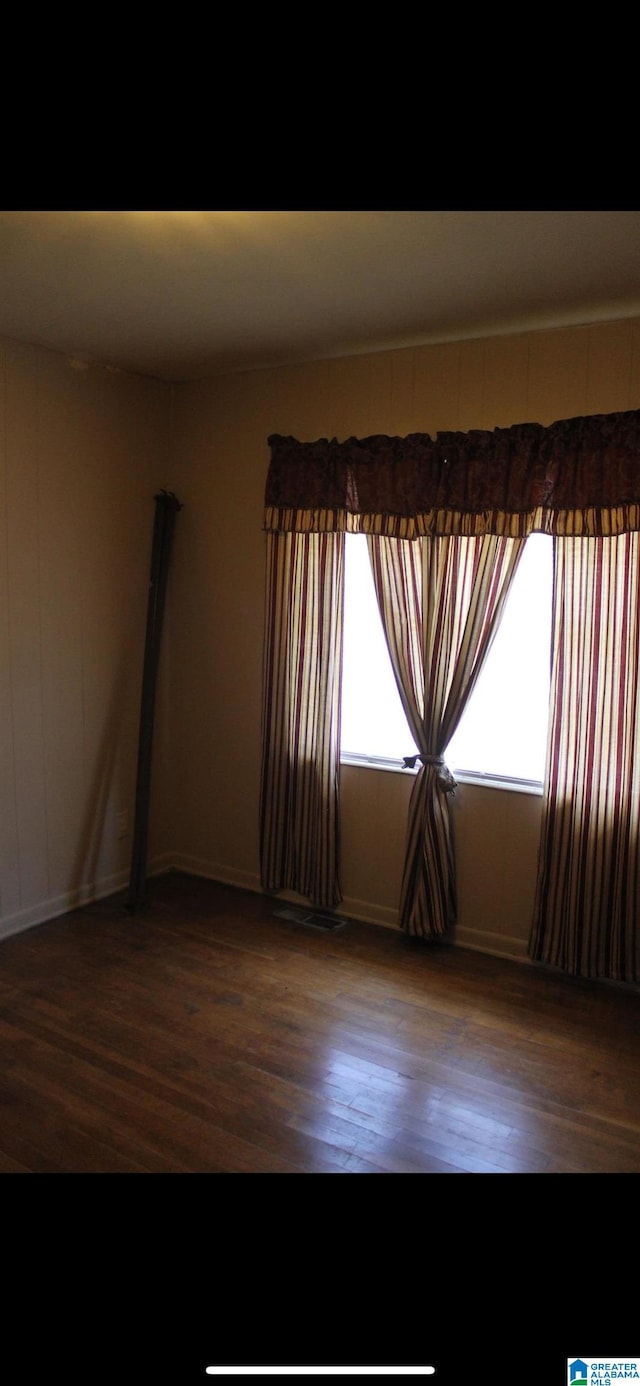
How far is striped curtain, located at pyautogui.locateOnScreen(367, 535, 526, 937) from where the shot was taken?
3.31m

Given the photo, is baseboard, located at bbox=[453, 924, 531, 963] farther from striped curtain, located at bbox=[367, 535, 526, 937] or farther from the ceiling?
the ceiling

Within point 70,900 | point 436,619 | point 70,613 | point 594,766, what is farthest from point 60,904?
point 594,766

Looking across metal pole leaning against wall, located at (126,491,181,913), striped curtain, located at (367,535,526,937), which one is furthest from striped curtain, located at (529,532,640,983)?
metal pole leaning against wall, located at (126,491,181,913)

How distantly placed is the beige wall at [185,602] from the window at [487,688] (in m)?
0.15

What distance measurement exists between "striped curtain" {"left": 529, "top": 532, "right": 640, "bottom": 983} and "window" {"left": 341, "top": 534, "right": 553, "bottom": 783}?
12 centimetres

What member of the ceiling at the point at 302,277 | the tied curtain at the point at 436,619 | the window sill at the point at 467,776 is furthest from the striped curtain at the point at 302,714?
the ceiling at the point at 302,277

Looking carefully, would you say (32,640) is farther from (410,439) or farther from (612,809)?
(612,809)

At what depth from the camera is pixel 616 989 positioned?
10.4 feet

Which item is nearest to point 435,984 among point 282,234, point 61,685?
point 61,685

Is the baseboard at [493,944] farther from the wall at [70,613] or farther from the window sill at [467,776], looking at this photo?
the wall at [70,613]

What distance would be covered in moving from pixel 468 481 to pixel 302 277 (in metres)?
1.03

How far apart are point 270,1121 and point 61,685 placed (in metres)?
2.22

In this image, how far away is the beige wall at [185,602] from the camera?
334cm

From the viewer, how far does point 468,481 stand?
10.7 feet
